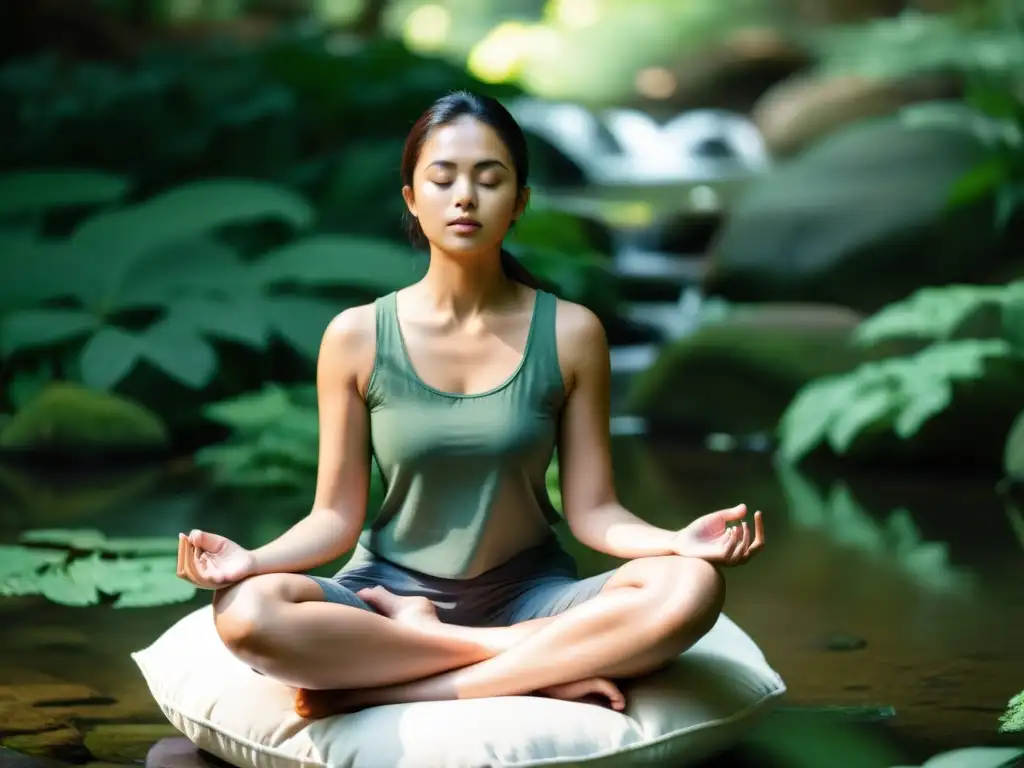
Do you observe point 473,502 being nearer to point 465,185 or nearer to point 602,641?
point 602,641

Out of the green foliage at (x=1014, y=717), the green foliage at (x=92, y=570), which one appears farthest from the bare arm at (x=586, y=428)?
the green foliage at (x=92, y=570)

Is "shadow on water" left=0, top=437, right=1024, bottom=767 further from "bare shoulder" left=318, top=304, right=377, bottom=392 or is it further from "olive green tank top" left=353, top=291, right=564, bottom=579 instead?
"bare shoulder" left=318, top=304, right=377, bottom=392

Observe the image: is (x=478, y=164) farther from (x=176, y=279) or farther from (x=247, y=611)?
(x=176, y=279)

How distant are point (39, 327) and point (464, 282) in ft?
13.3

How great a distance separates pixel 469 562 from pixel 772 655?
3.37 ft

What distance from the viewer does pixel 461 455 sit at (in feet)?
8.33

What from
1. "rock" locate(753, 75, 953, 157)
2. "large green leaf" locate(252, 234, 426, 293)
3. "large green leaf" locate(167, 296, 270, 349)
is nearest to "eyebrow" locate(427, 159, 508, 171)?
"large green leaf" locate(167, 296, 270, 349)

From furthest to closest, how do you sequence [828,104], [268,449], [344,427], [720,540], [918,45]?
[918,45], [828,104], [268,449], [344,427], [720,540]

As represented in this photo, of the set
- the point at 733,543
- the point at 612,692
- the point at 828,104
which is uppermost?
the point at 828,104

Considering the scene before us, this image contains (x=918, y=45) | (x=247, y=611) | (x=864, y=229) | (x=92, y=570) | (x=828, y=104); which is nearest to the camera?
(x=247, y=611)

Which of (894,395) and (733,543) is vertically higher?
(894,395)

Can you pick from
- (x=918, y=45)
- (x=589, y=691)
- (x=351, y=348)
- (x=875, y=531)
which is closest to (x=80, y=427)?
(x=875, y=531)

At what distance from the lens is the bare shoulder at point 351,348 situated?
260 centimetres

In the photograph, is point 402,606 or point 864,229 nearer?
point 402,606
